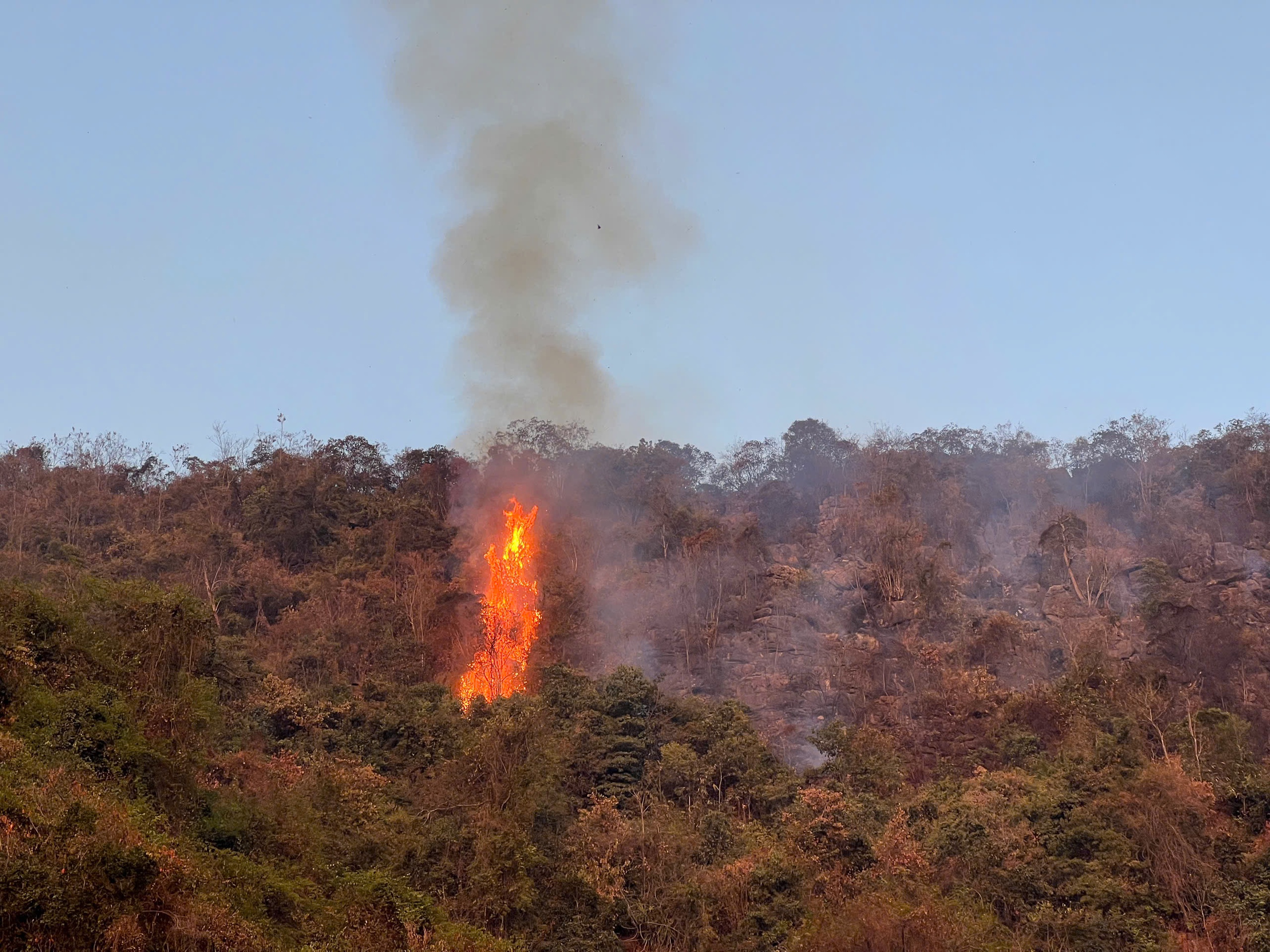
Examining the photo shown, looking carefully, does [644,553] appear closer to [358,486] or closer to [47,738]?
[358,486]

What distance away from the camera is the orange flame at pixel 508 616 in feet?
133

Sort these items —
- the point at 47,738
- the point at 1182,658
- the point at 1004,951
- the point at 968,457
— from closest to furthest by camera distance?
1. the point at 47,738
2. the point at 1004,951
3. the point at 1182,658
4. the point at 968,457

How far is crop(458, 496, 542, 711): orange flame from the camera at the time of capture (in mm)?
40688

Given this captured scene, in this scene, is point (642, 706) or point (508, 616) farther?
point (508, 616)

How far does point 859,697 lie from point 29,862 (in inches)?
1195

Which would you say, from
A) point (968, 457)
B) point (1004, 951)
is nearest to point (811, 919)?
point (1004, 951)

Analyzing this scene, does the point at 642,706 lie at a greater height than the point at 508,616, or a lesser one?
lesser

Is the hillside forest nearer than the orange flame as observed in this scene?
Yes

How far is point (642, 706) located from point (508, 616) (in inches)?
409

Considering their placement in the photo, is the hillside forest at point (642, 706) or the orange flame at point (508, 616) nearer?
the hillside forest at point (642, 706)

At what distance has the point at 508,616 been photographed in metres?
43.6

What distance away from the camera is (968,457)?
64.9 meters

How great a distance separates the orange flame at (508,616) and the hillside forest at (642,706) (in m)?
0.63

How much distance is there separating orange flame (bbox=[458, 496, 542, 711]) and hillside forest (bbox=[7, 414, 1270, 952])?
2.07ft
